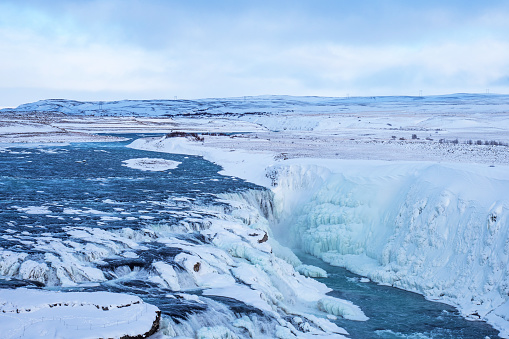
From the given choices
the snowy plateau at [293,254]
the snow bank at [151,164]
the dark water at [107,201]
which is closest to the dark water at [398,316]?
the snowy plateau at [293,254]

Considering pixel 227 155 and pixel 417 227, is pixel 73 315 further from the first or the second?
pixel 227 155

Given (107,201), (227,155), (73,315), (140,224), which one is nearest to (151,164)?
(227,155)

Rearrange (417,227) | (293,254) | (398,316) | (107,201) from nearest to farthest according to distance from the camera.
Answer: (398,316) → (417,227) → (293,254) → (107,201)

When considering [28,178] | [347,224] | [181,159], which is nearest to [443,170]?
[347,224]

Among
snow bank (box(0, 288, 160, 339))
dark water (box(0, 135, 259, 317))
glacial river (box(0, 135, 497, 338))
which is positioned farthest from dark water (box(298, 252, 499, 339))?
snow bank (box(0, 288, 160, 339))

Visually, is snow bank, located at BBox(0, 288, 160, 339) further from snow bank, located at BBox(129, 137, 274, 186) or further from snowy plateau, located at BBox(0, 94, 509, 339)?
snow bank, located at BBox(129, 137, 274, 186)

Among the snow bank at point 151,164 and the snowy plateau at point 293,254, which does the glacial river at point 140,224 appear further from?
the snow bank at point 151,164

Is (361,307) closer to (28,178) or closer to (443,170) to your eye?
(443,170)
